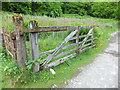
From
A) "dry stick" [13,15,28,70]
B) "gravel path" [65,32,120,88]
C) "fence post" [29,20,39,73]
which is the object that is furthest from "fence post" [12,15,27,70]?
"gravel path" [65,32,120,88]

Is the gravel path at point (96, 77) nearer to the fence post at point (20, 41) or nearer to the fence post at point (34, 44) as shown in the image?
the fence post at point (34, 44)

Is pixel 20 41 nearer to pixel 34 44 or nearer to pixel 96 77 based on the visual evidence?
pixel 34 44

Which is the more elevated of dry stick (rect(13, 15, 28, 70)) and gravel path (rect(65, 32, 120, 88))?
dry stick (rect(13, 15, 28, 70))

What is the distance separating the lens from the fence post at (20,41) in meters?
2.19

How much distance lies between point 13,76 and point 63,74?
1.50 metres

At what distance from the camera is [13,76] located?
245cm

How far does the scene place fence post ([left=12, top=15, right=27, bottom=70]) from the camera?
2.19 metres

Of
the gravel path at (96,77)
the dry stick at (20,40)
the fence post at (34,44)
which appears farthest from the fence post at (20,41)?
the gravel path at (96,77)

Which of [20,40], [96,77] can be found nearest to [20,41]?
[20,40]

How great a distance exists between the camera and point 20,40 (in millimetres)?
2322

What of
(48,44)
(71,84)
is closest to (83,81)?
(71,84)

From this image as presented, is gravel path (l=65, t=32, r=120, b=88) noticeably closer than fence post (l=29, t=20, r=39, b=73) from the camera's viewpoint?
No

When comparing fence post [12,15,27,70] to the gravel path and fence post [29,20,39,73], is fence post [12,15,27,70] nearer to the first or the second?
fence post [29,20,39,73]

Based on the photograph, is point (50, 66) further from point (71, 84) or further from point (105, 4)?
point (105, 4)
